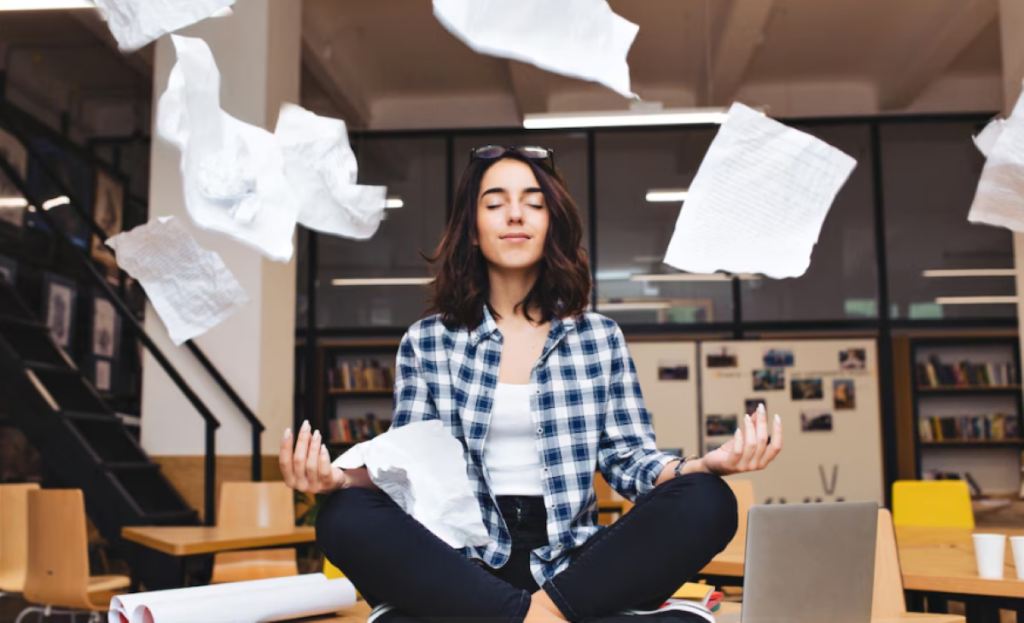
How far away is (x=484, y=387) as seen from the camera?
1773 millimetres

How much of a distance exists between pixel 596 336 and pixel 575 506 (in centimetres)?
34

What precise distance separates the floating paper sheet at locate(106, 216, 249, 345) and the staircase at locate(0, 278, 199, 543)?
3510 mm

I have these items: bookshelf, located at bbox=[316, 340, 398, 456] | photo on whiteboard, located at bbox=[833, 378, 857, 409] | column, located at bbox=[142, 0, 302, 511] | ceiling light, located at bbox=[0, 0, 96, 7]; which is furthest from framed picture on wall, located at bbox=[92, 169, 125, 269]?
photo on whiteboard, located at bbox=[833, 378, 857, 409]

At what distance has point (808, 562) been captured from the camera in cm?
142

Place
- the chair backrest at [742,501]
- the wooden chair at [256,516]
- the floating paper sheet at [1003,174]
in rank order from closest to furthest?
the floating paper sheet at [1003,174], the chair backrest at [742,501], the wooden chair at [256,516]

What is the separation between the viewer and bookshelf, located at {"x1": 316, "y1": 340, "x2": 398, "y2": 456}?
7.91 metres

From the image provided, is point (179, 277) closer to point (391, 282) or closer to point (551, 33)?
point (551, 33)

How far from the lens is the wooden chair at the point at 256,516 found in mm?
4422

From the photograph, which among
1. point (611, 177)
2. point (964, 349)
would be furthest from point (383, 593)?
point (964, 349)

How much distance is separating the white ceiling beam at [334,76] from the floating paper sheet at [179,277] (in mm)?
5371

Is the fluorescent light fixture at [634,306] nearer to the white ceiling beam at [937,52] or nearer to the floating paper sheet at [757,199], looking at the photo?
the white ceiling beam at [937,52]

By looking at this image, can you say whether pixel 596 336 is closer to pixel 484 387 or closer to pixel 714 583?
pixel 484 387

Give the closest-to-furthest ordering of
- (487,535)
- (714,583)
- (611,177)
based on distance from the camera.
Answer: (487,535), (714,583), (611,177)

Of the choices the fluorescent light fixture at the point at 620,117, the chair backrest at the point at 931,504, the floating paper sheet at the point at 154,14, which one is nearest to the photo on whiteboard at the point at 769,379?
the fluorescent light fixture at the point at 620,117
